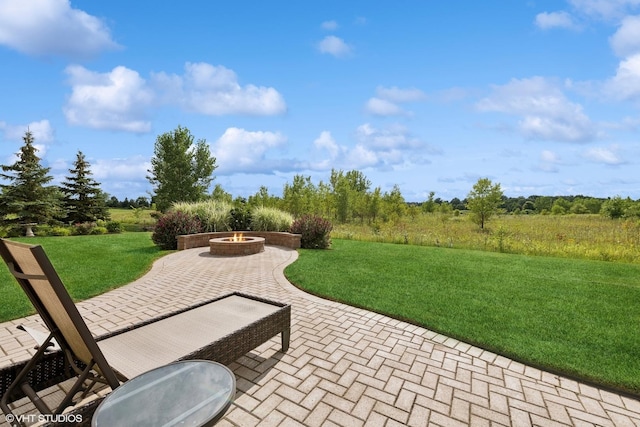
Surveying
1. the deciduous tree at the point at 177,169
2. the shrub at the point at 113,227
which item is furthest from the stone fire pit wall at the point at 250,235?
the deciduous tree at the point at 177,169

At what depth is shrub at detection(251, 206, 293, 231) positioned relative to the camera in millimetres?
13312

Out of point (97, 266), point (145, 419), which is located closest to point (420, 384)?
point (145, 419)

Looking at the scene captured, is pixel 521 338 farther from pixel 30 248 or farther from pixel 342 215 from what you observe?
pixel 342 215

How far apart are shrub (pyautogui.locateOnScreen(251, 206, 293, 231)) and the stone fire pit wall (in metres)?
0.48

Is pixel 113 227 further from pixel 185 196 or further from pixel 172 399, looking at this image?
pixel 172 399

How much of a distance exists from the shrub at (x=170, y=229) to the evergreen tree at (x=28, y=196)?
12375 mm

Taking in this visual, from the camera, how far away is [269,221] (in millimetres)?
13398

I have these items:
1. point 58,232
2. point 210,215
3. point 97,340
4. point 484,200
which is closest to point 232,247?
point 210,215

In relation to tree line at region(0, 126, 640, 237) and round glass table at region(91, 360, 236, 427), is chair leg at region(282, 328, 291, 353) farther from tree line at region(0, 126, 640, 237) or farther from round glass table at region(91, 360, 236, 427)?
tree line at region(0, 126, 640, 237)

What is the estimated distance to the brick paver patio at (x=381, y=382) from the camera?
264cm

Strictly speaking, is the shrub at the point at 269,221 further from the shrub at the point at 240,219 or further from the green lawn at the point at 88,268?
the green lawn at the point at 88,268

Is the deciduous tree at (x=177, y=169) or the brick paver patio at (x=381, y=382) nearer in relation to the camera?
the brick paver patio at (x=381, y=382)

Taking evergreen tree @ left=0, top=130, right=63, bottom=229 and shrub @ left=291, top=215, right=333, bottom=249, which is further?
evergreen tree @ left=0, top=130, right=63, bottom=229

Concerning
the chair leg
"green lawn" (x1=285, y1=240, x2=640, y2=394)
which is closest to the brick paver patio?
the chair leg
